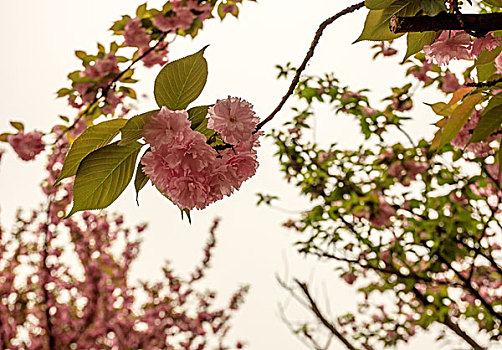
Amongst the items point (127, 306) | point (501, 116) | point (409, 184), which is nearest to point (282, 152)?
point (409, 184)

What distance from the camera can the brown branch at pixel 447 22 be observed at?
0.43 metres

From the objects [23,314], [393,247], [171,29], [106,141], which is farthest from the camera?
[23,314]

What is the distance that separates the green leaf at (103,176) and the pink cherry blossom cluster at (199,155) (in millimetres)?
23

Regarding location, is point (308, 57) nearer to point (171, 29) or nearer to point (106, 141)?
point (106, 141)

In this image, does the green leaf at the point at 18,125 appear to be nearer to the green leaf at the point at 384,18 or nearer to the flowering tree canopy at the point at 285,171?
the flowering tree canopy at the point at 285,171

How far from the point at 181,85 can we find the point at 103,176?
0.14 m

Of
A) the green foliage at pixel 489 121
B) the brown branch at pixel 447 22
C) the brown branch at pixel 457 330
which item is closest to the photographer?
the brown branch at pixel 447 22

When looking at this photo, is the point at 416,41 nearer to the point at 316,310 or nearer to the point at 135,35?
the point at 316,310

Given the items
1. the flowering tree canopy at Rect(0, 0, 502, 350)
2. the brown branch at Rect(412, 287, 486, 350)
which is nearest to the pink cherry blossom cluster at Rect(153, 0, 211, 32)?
the flowering tree canopy at Rect(0, 0, 502, 350)

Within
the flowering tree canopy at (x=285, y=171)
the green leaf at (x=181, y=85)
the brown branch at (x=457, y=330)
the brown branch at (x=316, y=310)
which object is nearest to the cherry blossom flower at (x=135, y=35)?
the flowering tree canopy at (x=285, y=171)

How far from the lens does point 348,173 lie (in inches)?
86.2

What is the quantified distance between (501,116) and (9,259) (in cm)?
567

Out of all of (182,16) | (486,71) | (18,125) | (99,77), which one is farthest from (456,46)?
(18,125)

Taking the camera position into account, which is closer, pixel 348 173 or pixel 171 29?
pixel 171 29
